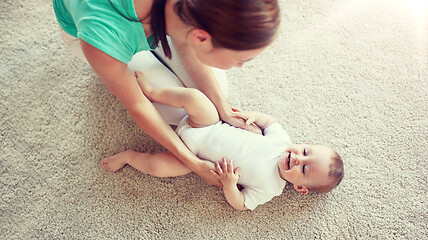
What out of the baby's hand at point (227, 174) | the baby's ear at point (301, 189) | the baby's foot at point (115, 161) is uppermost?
the baby's hand at point (227, 174)

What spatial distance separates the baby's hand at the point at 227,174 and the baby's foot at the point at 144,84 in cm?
32

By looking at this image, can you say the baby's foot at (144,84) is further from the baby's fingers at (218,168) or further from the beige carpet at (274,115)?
the baby's fingers at (218,168)

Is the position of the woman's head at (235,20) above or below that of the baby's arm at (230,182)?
above

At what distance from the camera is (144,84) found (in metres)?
1.00

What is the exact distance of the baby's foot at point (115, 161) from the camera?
1.04 metres

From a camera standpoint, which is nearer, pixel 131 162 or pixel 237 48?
pixel 237 48

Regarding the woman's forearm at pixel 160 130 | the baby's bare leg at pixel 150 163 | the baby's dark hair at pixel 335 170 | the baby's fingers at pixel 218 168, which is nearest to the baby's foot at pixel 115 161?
Answer: the baby's bare leg at pixel 150 163

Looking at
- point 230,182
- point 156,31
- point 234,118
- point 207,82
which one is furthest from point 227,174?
point 156,31

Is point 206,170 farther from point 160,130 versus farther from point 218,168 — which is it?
point 160,130

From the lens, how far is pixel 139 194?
3.41 ft

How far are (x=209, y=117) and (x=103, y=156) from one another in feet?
1.32

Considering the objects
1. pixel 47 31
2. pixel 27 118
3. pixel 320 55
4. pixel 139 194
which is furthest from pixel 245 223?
pixel 47 31

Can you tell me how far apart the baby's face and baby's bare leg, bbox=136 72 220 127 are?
26cm

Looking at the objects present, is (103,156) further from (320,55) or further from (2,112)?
(320,55)
